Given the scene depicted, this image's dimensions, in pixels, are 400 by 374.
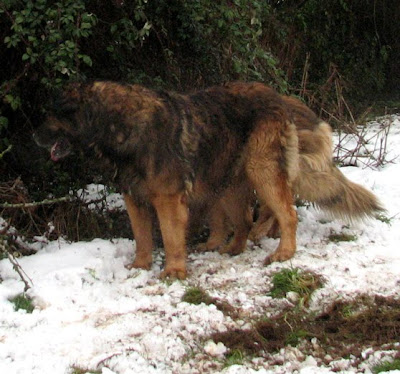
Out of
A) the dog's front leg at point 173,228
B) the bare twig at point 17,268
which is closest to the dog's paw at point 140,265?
the dog's front leg at point 173,228

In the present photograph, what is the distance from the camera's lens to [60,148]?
477cm

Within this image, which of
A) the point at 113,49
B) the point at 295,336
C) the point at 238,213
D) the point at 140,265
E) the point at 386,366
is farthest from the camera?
the point at 113,49

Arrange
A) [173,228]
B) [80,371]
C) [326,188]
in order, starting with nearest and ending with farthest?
[80,371]
[173,228]
[326,188]

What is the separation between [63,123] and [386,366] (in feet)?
9.89

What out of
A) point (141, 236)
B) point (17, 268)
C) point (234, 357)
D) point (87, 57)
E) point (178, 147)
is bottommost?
point (234, 357)

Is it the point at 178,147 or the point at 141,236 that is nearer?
the point at 178,147

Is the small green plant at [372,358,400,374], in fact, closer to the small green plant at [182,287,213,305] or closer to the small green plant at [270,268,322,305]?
the small green plant at [270,268,322,305]

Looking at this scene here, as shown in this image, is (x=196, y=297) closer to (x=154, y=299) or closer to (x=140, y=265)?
(x=154, y=299)

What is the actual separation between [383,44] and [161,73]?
26.8 ft

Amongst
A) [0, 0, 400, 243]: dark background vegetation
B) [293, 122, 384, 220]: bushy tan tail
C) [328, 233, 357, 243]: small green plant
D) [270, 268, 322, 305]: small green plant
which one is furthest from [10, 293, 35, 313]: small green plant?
[328, 233, 357, 243]: small green plant

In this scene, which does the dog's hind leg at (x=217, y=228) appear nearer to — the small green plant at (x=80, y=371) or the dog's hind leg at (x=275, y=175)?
the dog's hind leg at (x=275, y=175)

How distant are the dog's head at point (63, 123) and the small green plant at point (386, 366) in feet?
9.41

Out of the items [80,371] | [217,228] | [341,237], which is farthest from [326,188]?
[80,371]

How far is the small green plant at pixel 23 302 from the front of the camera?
4.21 metres
